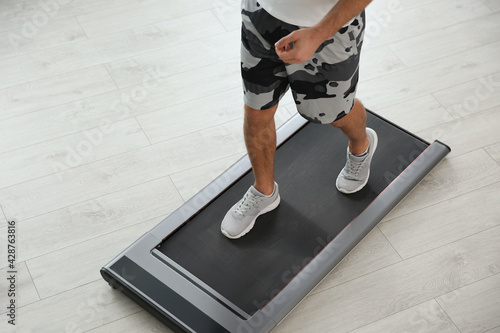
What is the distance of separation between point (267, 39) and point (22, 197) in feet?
3.67

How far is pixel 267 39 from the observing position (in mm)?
1719

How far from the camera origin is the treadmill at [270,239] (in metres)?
1.95

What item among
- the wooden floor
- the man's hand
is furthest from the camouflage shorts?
the wooden floor

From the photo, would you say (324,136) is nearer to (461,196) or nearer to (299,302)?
(461,196)

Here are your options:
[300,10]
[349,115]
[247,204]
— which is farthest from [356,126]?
[300,10]

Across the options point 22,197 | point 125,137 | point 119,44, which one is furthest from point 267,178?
point 119,44

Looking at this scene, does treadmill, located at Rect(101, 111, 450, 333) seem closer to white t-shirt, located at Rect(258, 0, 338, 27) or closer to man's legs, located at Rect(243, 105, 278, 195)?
man's legs, located at Rect(243, 105, 278, 195)

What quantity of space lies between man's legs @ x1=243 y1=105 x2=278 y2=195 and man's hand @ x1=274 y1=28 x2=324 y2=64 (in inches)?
14.8

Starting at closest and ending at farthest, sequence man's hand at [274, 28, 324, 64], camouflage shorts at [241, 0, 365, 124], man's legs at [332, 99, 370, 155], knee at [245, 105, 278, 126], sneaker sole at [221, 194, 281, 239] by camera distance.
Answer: man's hand at [274, 28, 324, 64] → camouflage shorts at [241, 0, 365, 124] → knee at [245, 105, 278, 126] → man's legs at [332, 99, 370, 155] → sneaker sole at [221, 194, 281, 239]

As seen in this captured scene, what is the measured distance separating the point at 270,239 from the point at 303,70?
0.60 meters

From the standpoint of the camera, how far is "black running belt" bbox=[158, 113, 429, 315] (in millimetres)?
2016

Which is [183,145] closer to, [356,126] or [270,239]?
[270,239]

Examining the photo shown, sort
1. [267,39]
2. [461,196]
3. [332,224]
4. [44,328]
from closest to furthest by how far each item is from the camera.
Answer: [267,39], [44,328], [332,224], [461,196]

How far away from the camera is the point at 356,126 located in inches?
80.8
